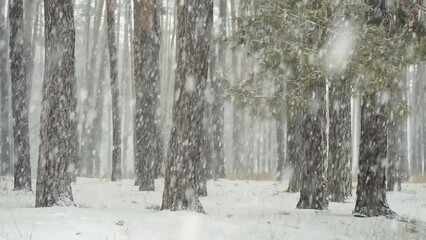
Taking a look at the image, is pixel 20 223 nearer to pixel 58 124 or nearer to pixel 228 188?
pixel 58 124

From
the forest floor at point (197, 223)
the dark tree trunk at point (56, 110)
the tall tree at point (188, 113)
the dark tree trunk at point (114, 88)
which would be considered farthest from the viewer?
the dark tree trunk at point (114, 88)

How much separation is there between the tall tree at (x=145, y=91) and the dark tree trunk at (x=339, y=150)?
529 centimetres

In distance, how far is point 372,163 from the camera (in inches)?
408

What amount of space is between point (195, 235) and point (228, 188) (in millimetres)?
10622

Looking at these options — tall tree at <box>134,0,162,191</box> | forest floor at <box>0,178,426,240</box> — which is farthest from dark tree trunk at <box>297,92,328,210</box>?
tall tree at <box>134,0,162,191</box>

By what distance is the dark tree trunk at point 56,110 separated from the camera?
31.2 feet

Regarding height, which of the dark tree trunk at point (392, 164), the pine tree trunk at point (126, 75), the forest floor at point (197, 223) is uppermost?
the pine tree trunk at point (126, 75)

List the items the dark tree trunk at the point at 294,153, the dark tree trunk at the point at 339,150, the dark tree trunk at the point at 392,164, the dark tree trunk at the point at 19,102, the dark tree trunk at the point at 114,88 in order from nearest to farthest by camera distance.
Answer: the dark tree trunk at the point at 339,150, the dark tree trunk at the point at 19,102, the dark tree trunk at the point at 294,153, the dark tree trunk at the point at 392,164, the dark tree trunk at the point at 114,88

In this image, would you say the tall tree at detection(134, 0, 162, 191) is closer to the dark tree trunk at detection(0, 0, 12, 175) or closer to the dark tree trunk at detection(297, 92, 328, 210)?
the dark tree trunk at detection(297, 92, 328, 210)

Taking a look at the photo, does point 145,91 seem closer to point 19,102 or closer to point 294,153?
point 19,102

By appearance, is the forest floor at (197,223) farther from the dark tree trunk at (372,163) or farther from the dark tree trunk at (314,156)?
the dark tree trunk at (314,156)

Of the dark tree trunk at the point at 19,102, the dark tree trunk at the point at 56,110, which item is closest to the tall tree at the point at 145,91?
the dark tree trunk at the point at 19,102

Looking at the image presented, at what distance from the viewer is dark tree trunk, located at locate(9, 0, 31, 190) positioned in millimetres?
15438

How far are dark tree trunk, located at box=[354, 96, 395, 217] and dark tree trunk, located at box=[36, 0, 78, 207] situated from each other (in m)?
5.68
